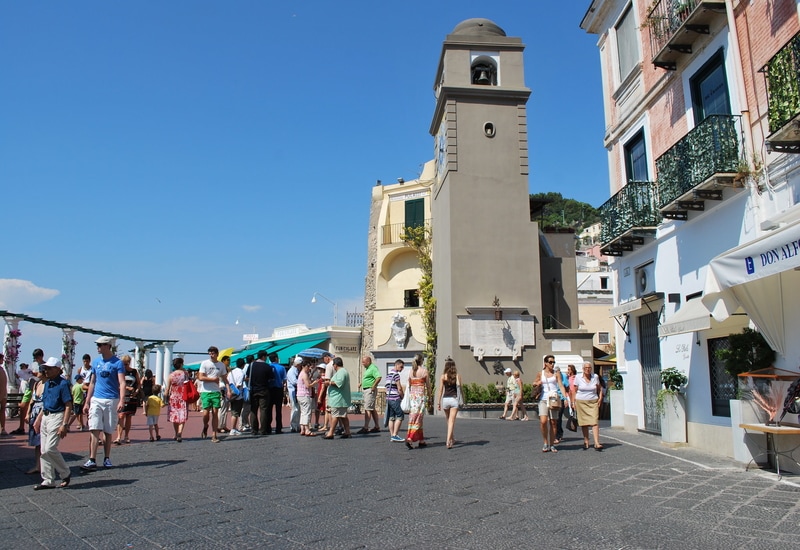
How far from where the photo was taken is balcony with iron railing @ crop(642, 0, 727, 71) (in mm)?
11320

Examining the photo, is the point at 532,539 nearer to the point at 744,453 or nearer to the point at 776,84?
the point at 744,453

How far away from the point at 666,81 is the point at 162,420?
57.1ft

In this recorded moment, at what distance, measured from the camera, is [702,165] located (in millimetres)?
11109

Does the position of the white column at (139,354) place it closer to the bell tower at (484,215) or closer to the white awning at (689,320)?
the bell tower at (484,215)

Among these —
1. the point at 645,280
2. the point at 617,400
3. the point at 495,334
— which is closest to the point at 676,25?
the point at 645,280

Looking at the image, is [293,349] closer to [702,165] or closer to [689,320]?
[689,320]

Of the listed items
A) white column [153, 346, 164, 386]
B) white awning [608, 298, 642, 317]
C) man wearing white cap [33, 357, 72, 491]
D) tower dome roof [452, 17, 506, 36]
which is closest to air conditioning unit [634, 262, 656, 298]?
white awning [608, 298, 642, 317]

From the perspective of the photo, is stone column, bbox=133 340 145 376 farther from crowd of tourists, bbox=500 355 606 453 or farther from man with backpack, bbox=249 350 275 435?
crowd of tourists, bbox=500 355 606 453

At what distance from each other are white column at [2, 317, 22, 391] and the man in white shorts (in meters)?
10.7

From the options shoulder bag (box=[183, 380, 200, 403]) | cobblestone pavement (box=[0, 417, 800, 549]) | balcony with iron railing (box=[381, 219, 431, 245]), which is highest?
balcony with iron railing (box=[381, 219, 431, 245])

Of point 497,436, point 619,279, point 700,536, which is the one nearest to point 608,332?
point 619,279

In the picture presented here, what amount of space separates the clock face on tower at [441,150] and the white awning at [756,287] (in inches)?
637

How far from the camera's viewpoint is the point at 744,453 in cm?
932

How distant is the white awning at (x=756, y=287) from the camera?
870 centimetres
